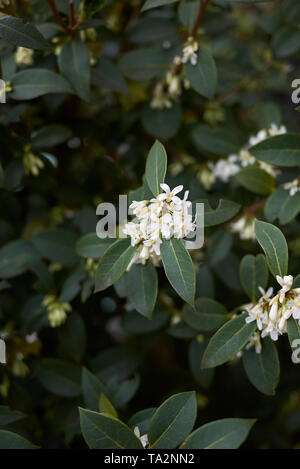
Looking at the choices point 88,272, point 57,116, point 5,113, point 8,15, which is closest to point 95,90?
point 57,116

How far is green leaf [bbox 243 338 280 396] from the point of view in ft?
3.62

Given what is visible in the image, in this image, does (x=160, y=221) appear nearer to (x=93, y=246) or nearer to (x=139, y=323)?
(x=93, y=246)

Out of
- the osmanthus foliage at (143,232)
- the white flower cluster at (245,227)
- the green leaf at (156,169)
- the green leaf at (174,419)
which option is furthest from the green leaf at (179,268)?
the white flower cluster at (245,227)

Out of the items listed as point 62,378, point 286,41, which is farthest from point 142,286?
point 286,41

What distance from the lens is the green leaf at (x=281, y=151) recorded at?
1202 mm

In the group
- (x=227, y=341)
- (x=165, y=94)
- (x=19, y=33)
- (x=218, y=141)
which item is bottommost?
(x=227, y=341)

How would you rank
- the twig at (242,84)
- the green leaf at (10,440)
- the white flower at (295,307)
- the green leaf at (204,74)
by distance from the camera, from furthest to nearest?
the twig at (242,84) → the green leaf at (204,74) → the green leaf at (10,440) → the white flower at (295,307)

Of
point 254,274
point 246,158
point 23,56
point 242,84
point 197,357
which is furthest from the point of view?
point 242,84

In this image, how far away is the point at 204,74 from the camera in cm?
130

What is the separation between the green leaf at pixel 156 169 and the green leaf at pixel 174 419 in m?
0.43

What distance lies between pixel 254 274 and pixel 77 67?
70 cm

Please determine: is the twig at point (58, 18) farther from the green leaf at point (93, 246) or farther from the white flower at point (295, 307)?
the white flower at point (295, 307)

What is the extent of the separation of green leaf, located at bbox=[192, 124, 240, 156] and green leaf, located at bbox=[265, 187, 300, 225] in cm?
33

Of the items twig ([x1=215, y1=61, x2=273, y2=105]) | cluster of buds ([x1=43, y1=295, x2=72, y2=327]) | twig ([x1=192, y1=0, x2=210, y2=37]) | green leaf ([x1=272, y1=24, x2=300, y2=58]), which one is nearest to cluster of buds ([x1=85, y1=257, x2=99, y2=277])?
cluster of buds ([x1=43, y1=295, x2=72, y2=327])
